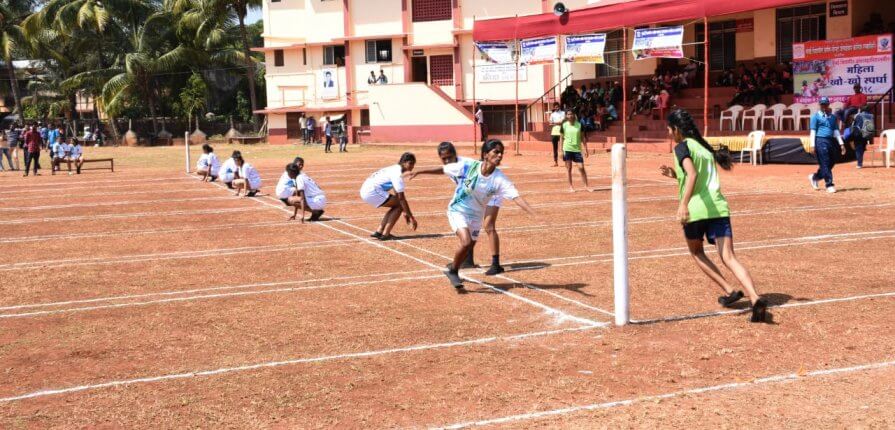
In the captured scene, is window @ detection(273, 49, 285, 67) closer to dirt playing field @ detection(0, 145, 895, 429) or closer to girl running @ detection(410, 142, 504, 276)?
dirt playing field @ detection(0, 145, 895, 429)

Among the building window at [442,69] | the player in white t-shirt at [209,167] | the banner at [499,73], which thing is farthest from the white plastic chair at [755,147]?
the building window at [442,69]

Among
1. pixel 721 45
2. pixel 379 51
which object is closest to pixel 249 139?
pixel 379 51

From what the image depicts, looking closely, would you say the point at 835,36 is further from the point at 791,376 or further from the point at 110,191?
the point at 791,376

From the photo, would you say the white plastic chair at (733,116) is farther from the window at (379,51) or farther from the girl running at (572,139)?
the window at (379,51)

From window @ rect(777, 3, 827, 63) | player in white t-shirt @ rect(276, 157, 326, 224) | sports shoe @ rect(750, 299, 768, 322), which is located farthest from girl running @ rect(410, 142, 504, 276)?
window @ rect(777, 3, 827, 63)

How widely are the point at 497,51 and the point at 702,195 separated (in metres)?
28.3

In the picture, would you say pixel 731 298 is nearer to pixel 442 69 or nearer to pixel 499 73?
pixel 499 73

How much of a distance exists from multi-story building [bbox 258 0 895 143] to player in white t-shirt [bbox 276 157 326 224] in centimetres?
2257

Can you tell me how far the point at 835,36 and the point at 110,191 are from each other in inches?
891

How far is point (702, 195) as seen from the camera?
8570 millimetres

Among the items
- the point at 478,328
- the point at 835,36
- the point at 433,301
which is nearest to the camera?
the point at 478,328

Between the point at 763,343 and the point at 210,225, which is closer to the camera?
the point at 763,343

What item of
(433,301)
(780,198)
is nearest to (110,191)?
(780,198)

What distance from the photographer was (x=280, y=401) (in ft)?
22.1
